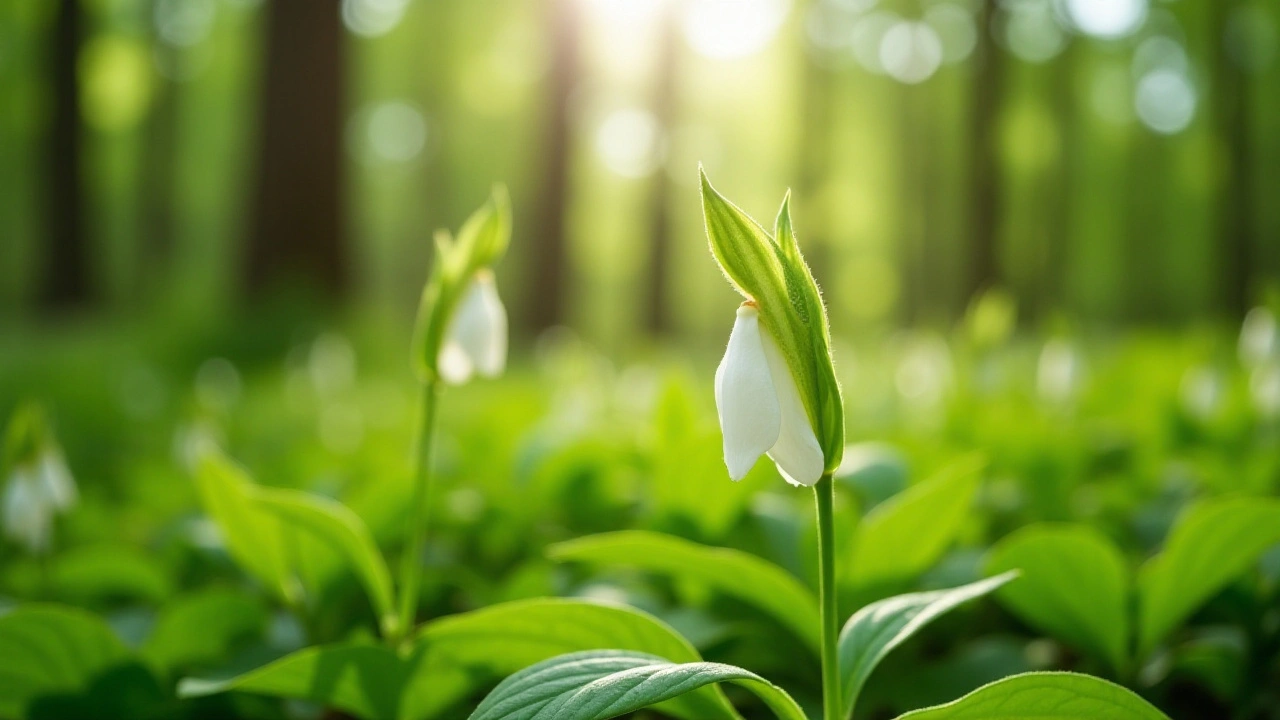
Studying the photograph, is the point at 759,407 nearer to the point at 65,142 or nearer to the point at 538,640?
the point at 538,640

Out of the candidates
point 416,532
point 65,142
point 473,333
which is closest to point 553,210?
point 65,142

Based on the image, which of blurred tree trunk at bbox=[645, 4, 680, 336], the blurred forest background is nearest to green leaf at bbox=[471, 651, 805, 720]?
the blurred forest background

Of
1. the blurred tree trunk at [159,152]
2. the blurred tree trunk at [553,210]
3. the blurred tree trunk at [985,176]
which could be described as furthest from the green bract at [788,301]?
the blurred tree trunk at [159,152]

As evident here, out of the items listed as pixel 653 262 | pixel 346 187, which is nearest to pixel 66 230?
pixel 346 187

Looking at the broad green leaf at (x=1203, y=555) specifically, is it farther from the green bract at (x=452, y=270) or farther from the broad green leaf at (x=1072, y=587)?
the green bract at (x=452, y=270)

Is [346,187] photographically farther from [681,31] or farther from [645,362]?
[681,31]

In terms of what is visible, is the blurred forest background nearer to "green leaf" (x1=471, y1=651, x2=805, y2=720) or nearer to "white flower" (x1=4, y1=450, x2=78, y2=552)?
"white flower" (x1=4, y1=450, x2=78, y2=552)
